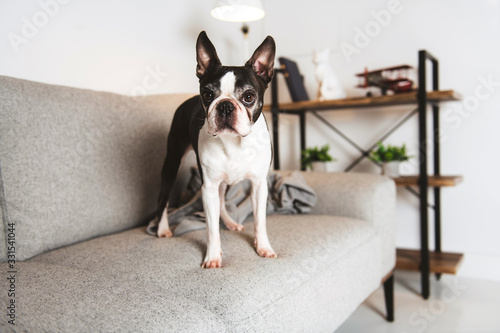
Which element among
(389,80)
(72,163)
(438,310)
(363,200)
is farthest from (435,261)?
(72,163)

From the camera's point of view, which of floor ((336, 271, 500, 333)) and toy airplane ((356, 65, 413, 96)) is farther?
toy airplane ((356, 65, 413, 96))

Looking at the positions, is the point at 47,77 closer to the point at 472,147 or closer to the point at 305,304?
the point at 305,304

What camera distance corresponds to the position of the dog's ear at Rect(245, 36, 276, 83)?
120 centimetres

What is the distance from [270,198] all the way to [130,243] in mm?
732

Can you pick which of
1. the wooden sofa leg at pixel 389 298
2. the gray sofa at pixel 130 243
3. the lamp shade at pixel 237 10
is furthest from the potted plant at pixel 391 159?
the lamp shade at pixel 237 10

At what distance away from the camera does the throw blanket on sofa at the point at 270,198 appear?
1695 millimetres

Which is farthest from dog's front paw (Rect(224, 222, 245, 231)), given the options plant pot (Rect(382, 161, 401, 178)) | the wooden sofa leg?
plant pot (Rect(382, 161, 401, 178))

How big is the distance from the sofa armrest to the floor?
262mm

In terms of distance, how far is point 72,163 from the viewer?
1476mm

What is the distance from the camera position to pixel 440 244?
254 centimetres

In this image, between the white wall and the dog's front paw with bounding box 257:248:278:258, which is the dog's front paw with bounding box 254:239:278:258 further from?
the white wall

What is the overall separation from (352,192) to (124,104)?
3.52ft

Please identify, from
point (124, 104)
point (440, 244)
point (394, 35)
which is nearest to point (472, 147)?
point (440, 244)

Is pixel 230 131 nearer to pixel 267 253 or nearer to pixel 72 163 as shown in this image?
pixel 267 253
